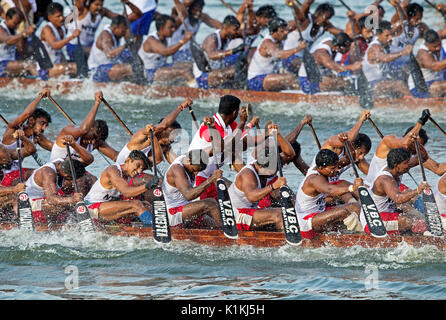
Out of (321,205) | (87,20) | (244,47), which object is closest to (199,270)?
(321,205)

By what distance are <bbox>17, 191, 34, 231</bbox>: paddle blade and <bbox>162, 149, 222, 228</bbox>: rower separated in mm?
1436

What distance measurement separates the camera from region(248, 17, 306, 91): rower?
14.7 metres

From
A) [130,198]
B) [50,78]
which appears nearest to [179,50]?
[50,78]

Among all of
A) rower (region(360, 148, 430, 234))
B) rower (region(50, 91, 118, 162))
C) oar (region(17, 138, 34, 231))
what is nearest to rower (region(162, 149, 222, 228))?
Result: rower (region(50, 91, 118, 162))

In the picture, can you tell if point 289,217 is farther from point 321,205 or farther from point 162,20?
point 162,20

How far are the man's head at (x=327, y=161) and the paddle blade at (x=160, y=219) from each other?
5.31 feet

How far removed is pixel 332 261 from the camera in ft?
30.9

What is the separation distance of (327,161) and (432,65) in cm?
563

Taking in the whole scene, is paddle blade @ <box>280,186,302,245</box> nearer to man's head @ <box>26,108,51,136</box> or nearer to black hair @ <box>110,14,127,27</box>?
man's head @ <box>26,108,51,136</box>

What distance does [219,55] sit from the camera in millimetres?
15008

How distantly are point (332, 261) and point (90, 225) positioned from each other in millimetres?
2523

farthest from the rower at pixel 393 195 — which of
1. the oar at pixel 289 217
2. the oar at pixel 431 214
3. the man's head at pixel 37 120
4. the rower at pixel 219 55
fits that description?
the rower at pixel 219 55

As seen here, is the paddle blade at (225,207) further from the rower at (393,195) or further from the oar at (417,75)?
the oar at (417,75)
